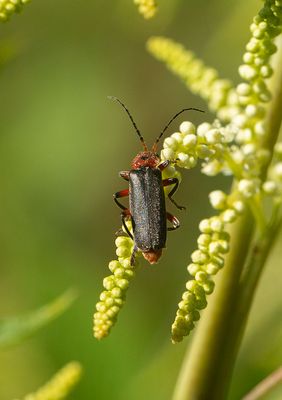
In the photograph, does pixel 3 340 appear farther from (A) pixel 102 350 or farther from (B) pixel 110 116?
(B) pixel 110 116

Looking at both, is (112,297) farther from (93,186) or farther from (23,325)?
(93,186)

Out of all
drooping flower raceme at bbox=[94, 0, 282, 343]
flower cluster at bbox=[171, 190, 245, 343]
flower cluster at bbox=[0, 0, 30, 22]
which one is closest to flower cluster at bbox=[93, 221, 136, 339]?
drooping flower raceme at bbox=[94, 0, 282, 343]

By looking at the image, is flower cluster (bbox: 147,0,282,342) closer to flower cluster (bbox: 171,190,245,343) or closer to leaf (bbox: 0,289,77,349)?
flower cluster (bbox: 171,190,245,343)

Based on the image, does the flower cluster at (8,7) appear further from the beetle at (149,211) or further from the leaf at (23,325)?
the leaf at (23,325)

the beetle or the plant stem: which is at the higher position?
the beetle

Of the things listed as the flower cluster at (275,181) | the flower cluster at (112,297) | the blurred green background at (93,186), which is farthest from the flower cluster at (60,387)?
the blurred green background at (93,186)

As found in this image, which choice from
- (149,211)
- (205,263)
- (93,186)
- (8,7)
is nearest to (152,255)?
(149,211)
